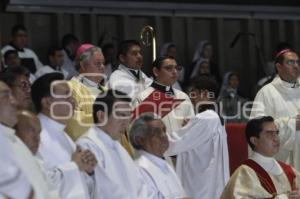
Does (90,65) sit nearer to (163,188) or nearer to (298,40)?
(163,188)

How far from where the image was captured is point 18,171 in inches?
201

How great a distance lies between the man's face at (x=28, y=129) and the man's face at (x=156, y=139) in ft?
4.02

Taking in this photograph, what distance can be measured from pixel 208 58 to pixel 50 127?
722 centimetres

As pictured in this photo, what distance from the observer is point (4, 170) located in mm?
5066

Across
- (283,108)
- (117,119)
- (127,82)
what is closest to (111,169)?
(117,119)

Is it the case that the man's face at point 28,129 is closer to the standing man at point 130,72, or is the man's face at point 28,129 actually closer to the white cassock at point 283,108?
the standing man at point 130,72

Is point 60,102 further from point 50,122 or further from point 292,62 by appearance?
point 292,62

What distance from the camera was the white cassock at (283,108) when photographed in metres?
8.52

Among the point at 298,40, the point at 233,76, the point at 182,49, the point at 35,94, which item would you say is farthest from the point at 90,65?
the point at 298,40

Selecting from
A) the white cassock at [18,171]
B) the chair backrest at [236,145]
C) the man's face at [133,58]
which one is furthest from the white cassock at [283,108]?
the white cassock at [18,171]

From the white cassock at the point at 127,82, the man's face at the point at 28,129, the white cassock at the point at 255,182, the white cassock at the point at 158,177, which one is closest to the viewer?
the man's face at the point at 28,129

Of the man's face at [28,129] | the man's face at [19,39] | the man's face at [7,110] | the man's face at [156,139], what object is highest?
the man's face at [19,39]

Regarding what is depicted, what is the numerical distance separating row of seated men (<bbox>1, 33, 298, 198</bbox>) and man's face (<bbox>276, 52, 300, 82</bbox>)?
114 centimetres

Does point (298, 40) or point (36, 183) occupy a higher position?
point (298, 40)
